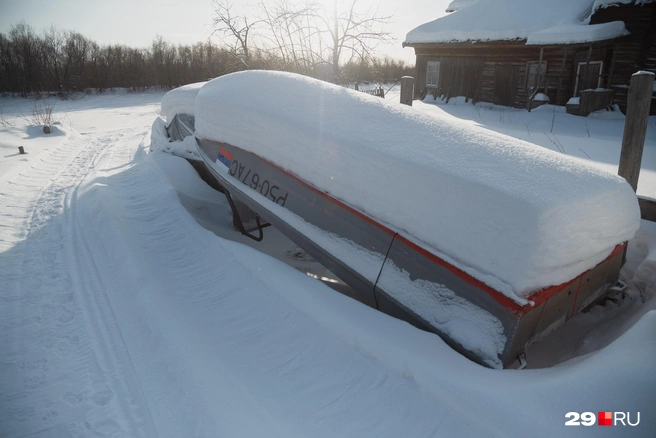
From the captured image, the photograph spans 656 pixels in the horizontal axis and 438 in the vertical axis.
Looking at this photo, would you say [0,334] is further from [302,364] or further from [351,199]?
[351,199]

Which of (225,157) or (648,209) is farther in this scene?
(225,157)

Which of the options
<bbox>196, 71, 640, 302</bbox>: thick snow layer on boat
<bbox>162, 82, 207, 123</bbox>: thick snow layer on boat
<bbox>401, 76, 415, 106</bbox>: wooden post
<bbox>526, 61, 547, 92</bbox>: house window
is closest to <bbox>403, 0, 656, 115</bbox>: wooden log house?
<bbox>526, 61, 547, 92</bbox>: house window

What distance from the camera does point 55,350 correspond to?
291 cm

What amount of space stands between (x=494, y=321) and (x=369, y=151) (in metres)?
1.48

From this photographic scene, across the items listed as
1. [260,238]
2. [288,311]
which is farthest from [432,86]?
[288,311]

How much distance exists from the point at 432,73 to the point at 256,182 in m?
18.6

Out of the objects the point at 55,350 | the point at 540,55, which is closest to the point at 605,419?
the point at 55,350

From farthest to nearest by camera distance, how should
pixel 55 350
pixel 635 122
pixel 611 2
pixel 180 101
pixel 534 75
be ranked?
pixel 534 75
pixel 611 2
pixel 180 101
pixel 635 122
pixel 55 350

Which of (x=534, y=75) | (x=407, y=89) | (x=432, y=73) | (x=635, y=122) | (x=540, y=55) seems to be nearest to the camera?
(x=635, y=122)

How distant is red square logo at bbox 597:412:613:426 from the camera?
195 cm

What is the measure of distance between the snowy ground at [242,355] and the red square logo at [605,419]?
27 millimetres

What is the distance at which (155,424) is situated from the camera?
2.27 m

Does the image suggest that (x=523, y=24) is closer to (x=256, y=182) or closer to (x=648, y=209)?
(x=648, y=209)

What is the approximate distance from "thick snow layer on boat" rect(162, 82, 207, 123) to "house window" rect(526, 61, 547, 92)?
570 inches
